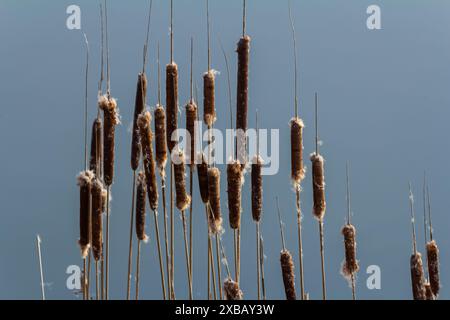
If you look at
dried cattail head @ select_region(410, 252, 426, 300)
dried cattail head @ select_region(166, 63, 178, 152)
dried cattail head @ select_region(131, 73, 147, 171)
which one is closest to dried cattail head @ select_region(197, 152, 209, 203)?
dried cattail head @ select_region(166, 63, 178, 152)

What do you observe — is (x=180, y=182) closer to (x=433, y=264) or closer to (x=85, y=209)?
(x=85, y=209)

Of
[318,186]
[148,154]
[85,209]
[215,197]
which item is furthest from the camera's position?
[318,186]

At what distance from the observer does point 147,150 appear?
3125 mm

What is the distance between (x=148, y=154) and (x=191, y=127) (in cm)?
20

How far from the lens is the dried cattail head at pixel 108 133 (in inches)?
124

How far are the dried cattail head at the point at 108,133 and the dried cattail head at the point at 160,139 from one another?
16 cm

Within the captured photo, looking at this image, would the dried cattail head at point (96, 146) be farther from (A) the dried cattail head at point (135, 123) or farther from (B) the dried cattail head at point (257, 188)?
(B) the dried cattail head at point (257, 188)

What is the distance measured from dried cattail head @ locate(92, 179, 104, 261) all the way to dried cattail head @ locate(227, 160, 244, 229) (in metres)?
0.48

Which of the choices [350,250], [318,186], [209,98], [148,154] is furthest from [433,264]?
[148,154]

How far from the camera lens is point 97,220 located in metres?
3.07

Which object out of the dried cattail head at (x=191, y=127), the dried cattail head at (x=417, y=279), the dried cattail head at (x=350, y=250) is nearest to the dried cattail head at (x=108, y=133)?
the dried cattail head at (x=191, y=127)

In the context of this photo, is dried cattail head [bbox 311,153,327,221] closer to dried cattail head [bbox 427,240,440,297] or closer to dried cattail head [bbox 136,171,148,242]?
dried cattail head [bbox 427,240,440,297]
